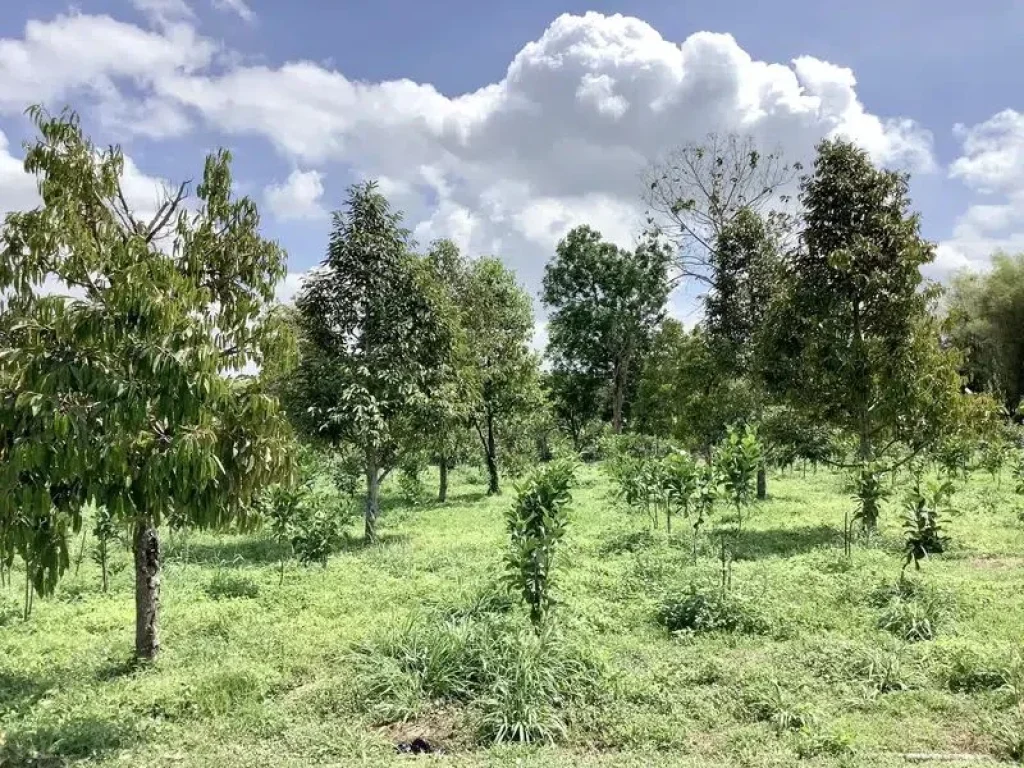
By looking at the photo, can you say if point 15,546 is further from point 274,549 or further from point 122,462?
point 274,549

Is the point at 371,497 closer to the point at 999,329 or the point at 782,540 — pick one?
the point at 782,540

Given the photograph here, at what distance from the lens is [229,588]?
10.2m

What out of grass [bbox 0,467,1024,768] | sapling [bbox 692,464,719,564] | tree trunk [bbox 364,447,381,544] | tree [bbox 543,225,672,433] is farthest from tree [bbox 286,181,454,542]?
tree [bbox 543,225,672,433]

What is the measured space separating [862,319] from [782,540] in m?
4.51

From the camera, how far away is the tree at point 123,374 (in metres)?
Result: 5.01

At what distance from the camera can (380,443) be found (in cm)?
1407

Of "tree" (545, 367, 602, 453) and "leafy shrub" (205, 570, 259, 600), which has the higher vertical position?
"tree" (545, 367, 602, 453)

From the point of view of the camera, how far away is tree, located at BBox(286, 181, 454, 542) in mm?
14094

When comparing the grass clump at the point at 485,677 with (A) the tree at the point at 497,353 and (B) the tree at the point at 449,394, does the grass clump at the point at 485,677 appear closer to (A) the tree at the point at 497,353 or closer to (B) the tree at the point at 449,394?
(B) the tree at the point at 449,394

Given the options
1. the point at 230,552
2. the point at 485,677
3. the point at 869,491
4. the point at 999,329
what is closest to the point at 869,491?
the point at 869,491

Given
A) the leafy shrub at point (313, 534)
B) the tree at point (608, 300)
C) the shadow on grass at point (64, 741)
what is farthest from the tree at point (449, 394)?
the tree at point (608, 300)

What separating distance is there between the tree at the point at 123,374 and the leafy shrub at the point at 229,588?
9.26 ft

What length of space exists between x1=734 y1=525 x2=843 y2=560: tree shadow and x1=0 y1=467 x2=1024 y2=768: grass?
0.99 meters

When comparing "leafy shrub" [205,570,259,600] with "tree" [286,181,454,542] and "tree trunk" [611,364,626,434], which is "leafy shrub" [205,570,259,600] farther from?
"tree trunk" [611,364,626,434]
